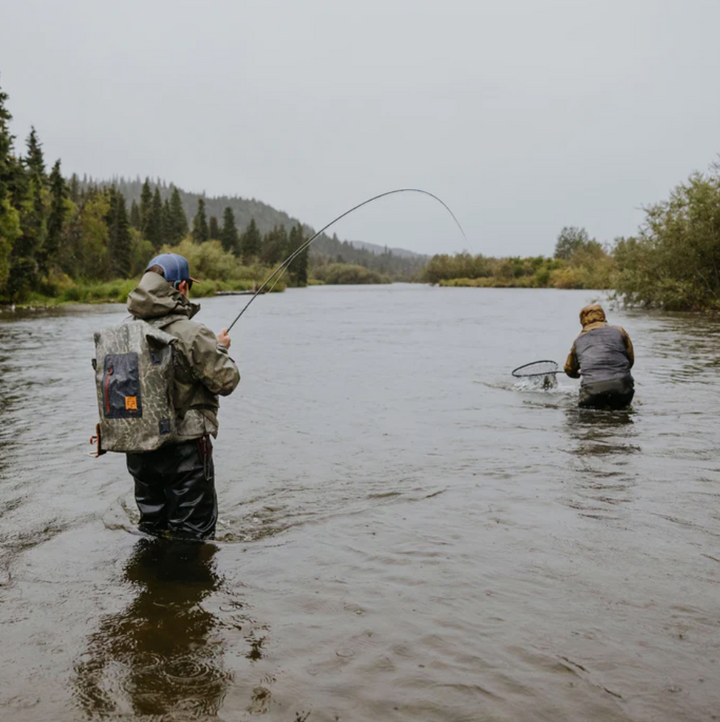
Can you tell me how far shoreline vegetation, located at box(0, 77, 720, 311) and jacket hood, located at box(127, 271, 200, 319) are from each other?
Answer: 2880cm

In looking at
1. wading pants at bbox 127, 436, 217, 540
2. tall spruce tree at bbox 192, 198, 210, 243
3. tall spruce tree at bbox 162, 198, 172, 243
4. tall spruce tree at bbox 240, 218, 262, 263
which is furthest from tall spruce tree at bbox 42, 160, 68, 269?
wading pants at bbox 127, 436, 217, 540

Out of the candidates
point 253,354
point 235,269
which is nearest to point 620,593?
point 253,354

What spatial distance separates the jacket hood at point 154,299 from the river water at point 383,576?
1.73m

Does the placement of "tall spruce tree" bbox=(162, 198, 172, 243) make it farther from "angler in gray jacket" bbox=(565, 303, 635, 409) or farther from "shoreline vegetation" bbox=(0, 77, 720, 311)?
"angler in gray jacket" bbox=(565, 303, 635, 409)

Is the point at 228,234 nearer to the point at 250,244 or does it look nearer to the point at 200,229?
the point at 250,244

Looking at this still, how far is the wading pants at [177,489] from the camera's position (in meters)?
4.55

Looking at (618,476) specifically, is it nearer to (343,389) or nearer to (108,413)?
(108,413)

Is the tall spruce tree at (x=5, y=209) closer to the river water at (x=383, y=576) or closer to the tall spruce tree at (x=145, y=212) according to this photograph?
the river water at (x=383, y=576)

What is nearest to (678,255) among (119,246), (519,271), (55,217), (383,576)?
(383,576)

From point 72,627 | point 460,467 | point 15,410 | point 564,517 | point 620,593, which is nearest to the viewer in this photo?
point 72,627

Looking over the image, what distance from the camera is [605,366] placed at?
9875mm

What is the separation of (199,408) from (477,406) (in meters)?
7.38

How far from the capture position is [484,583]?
4.42 metres

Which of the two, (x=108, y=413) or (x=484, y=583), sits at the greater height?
(x=108, y=413)
